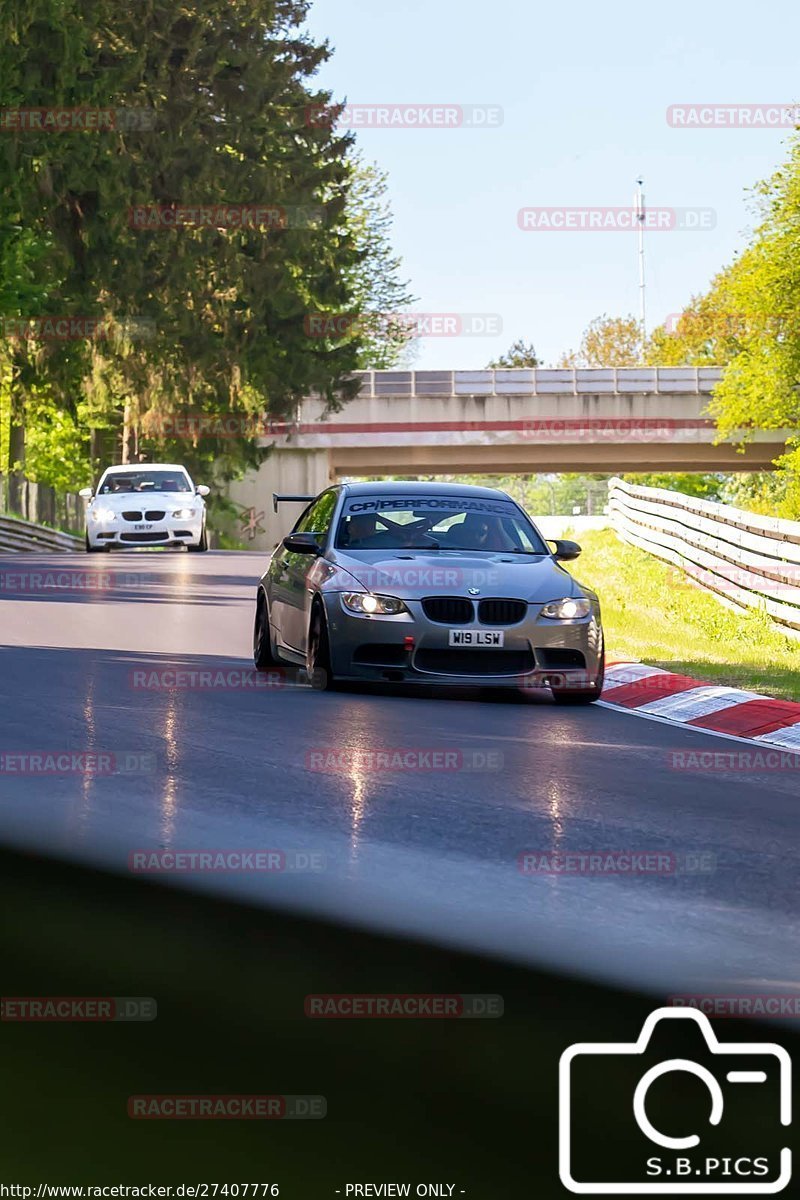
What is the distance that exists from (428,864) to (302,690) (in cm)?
680

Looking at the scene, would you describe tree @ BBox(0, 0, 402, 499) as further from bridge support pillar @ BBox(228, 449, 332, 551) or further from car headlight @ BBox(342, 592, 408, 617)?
car headlight @ BBox(342, 592, 408, 617)

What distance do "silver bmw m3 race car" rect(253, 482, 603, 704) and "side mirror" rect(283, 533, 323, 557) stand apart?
0.03 ft

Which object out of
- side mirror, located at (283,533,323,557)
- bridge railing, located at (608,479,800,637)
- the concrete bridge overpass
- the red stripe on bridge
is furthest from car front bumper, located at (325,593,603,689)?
the red stripe on bridge

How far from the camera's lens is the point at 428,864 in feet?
25.3

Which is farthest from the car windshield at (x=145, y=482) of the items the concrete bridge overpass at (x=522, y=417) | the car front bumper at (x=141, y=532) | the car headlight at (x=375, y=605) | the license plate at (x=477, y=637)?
the concrete bridge overpass at (x=522, y=417)

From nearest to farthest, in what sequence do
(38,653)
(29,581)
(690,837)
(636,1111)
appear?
(636,1111), (690,837), (38,653), (29,581)

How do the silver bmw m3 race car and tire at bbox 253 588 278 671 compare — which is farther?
tire at bbox 253 588 278 671

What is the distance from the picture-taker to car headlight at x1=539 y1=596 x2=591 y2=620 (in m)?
14.1

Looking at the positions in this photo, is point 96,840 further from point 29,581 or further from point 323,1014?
point 29,581

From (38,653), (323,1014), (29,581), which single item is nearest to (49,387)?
(29,581)

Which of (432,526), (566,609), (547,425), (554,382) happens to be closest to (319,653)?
(432,526)

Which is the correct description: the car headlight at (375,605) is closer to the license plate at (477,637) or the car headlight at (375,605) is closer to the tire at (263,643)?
the license plate at (477,637)

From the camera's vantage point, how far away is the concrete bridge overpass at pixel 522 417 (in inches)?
3113

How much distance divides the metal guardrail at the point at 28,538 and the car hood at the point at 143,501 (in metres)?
7.41
